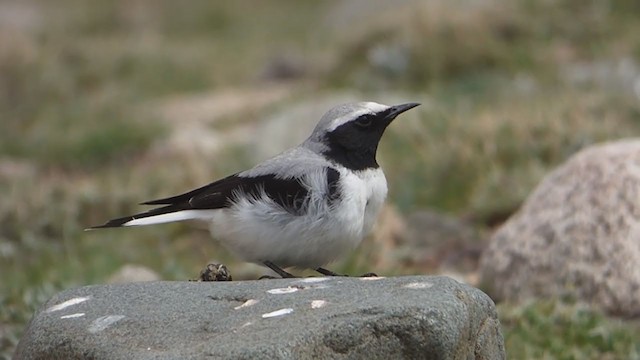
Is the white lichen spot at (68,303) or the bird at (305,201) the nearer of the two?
the white lichen spot at (68,303)

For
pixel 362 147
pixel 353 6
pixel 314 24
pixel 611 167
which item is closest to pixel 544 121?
pixel 611 167

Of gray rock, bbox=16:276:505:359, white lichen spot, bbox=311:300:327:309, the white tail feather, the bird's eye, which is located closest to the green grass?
the bird's eye

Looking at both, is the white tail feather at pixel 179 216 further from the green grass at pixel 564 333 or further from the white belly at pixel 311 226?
the green grass at pixel 564 333

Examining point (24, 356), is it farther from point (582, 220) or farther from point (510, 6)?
point (510, 6)

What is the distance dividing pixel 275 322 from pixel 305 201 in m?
1.33

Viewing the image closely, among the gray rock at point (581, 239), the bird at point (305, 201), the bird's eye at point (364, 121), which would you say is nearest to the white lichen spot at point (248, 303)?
the bird at point (305, 201)

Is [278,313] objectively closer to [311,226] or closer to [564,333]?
[311,226]

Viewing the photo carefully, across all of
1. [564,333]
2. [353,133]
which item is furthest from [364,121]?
[564,333]

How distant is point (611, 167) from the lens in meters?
7.79

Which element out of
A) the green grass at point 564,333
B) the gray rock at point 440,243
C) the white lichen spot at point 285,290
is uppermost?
the white lichen spot at point 285,290

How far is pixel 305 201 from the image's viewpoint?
5.63 metres

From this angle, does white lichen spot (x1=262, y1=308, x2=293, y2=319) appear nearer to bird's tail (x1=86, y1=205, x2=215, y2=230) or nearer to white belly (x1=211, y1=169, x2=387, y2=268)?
white belly (x1=211, y1=169, x2=387, y2=268)

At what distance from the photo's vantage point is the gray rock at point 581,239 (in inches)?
291

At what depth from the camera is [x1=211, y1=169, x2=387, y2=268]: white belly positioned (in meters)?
5.55
